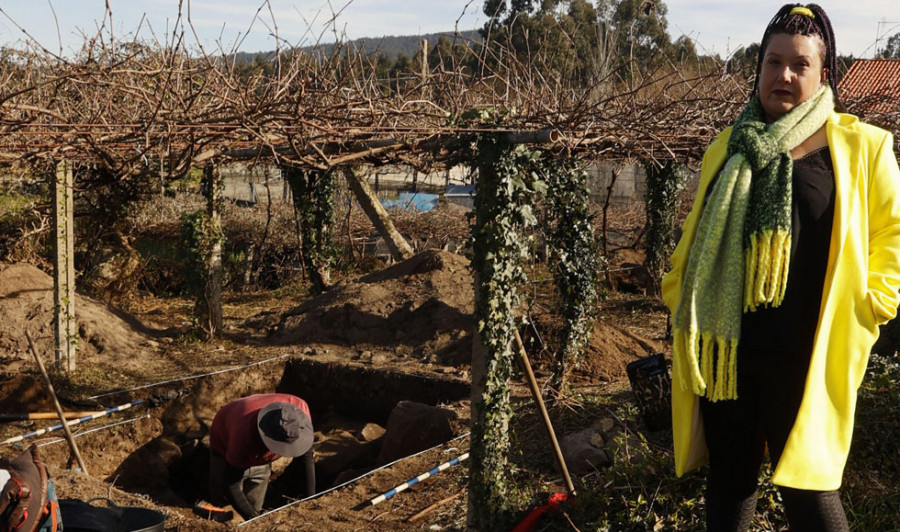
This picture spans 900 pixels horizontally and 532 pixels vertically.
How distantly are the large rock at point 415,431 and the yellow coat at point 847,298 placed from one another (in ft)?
15.3

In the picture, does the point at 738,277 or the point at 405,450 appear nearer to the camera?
the point at 738,277

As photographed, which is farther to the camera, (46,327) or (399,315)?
(399,315)

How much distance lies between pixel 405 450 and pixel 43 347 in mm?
4825

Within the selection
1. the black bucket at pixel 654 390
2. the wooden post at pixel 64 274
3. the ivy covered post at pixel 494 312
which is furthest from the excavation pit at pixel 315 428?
the ivy covered post at pixel 494 312

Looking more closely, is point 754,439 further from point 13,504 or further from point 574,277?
point 574,277

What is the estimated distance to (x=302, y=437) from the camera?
5.94 meters

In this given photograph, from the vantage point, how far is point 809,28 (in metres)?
2.58

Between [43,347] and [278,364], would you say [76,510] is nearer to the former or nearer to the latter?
[278,364]

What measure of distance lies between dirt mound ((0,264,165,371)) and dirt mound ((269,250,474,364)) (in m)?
1.81

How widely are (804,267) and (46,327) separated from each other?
892 centimetres

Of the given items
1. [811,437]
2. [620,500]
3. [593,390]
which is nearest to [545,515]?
[620,500]

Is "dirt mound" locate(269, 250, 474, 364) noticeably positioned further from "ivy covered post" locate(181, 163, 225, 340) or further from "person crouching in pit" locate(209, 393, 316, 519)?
"person crouching in pit" locate(209, 393, 316, 519)

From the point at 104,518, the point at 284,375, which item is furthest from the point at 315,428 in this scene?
the point at 104,518

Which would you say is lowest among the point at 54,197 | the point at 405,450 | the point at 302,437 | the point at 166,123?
the point at 405,450
